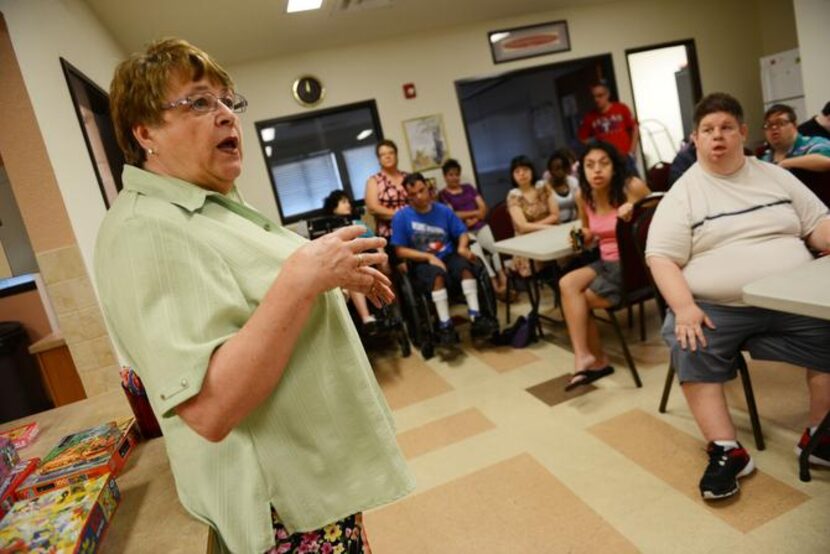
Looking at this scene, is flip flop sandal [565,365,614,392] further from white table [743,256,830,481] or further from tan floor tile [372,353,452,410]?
white table [743,256,830,481]

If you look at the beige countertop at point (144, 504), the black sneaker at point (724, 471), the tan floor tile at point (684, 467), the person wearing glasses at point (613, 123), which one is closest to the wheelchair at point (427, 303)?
the tan floor tile at point (684, 467)

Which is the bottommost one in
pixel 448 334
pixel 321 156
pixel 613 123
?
pixel 448 334

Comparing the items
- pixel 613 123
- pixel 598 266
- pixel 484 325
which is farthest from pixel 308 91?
pixel 598 266

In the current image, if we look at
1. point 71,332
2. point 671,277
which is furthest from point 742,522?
point 71,332

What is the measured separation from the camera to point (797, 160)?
2418 mm

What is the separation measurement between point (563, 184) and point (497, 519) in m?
3.36

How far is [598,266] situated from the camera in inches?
108

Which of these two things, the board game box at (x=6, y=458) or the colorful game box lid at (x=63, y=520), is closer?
the colorful game box lid at (x=63, y=520)

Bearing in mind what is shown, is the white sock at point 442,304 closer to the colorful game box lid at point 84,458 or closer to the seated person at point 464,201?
the seated person at point 464,201

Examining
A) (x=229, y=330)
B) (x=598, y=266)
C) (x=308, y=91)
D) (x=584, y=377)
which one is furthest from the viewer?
(x=308, y=91)

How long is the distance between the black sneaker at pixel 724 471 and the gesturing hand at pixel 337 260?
4.83 feet

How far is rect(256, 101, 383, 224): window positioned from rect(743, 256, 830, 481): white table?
472 centimetres

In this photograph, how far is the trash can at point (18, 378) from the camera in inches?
126

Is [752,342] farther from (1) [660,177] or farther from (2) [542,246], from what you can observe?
(1) [660,177]
